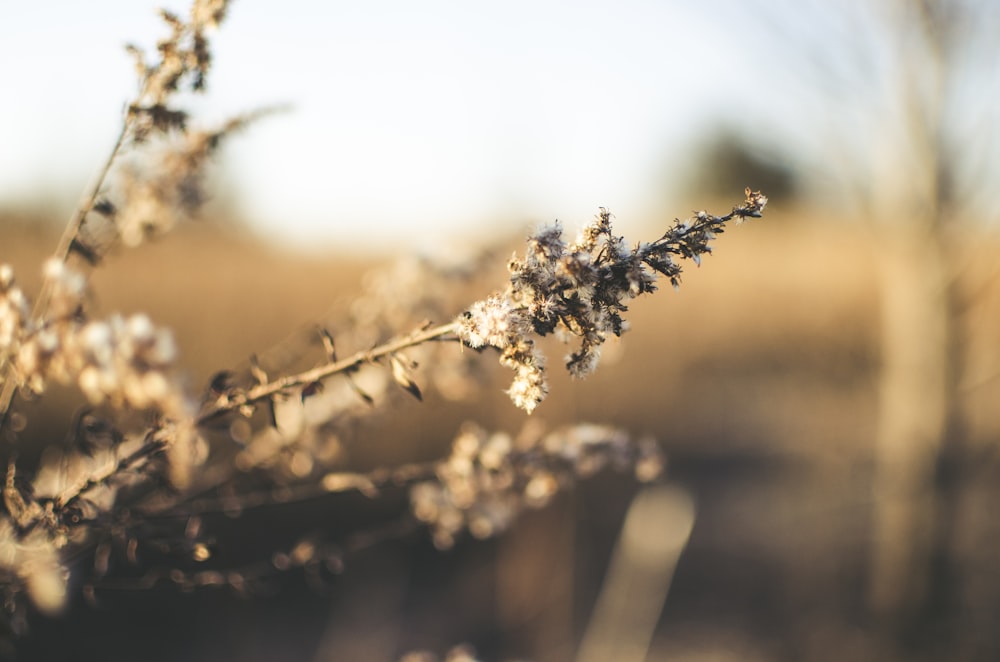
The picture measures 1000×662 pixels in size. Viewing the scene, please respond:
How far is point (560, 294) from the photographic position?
2.36 ft

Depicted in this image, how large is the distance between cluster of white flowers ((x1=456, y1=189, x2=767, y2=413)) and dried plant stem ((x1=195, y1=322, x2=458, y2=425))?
33 mm

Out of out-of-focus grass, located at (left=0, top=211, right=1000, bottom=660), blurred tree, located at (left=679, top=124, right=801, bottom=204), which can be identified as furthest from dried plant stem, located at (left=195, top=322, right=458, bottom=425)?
blurred tree, located at (left=679, top=124, right=801, bottom=204)

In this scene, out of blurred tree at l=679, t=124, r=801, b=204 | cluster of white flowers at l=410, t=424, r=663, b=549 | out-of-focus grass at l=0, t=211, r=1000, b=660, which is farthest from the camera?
blurred tree at l=679, t=124, r=801, b=204

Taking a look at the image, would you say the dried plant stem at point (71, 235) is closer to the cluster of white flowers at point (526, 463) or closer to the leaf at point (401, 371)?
the leaf at point (401, 371)

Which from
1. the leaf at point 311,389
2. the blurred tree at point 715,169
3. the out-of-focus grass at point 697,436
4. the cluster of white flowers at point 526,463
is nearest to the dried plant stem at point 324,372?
the leaf at point 311,389

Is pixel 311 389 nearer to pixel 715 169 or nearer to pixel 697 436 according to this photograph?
pixel 697 436

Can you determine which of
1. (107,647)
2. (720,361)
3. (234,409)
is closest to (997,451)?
(234,409)

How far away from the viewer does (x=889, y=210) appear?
12.4 ft

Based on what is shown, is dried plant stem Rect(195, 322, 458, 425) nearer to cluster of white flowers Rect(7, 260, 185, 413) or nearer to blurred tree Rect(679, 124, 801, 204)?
cluster of white flowers Rect(7, 260, 185, 413)

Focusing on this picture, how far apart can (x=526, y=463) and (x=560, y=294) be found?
55 cm

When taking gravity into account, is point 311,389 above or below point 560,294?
below

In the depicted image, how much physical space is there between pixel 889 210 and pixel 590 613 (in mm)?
3360

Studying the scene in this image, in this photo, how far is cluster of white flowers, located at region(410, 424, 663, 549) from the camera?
1201 millimetres

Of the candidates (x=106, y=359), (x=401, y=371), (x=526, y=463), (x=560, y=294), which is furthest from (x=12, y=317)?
(x=526, y=463)
